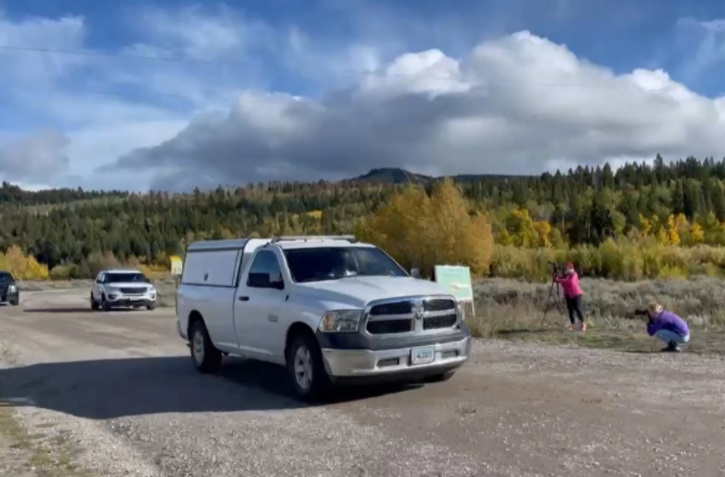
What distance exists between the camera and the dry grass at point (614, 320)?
15605 millimetres

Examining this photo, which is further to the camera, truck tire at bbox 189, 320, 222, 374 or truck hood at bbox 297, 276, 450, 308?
truck tire at bbox 189, 320, 222, 374

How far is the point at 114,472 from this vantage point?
7.40m

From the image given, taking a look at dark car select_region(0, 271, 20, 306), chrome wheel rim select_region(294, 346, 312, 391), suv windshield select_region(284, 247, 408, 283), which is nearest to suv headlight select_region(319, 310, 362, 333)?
chrome wheel rim select_region(294, 346, 312, 391)

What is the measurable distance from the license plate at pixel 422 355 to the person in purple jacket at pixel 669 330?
5.52 meters

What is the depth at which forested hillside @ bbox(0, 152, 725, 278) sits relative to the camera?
104750 millimetres

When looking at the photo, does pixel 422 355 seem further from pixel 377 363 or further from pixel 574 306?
pixel 574 306

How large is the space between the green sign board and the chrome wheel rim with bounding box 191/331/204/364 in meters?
7.31

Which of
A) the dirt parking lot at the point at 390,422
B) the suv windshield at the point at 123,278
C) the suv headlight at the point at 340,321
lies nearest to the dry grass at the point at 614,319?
the dirt parking lot at the point at 390,422

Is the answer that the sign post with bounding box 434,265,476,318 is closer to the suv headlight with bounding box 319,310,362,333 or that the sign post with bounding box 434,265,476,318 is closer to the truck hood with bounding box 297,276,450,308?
the truck hood with bounding box 297,276,450,308

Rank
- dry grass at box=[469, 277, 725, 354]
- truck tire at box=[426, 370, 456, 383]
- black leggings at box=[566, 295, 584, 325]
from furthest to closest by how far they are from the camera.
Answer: black leggings at box=[566, 295, 584, 325]
dry grass at box=[469, 277, 725, 354]
truck tire at box=[426, 370, 456, 383]

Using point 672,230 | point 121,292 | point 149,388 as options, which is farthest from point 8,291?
point 672,230

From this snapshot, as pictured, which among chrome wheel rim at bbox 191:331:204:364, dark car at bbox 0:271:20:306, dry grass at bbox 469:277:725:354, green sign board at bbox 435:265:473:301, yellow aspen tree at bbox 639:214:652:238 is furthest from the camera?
yellow aspen tree at bbox 639:214:652:238

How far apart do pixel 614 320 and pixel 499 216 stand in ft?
311

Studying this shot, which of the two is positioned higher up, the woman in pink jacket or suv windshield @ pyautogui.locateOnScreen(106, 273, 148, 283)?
suv windshield @ pyautogui.locateOnScreen(106, 273, 148, 283)
